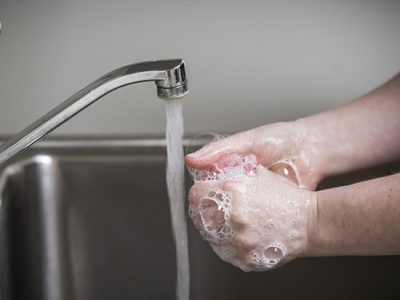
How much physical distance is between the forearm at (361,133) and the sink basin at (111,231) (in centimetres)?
5

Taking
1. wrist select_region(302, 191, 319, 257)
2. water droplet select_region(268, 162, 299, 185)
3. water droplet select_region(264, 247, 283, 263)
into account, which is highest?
water droplet select_region(268, 162, 299, 185)

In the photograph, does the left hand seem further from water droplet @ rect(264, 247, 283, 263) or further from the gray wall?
the gray wall

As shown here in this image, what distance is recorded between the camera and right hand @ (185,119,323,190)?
62 centimetres

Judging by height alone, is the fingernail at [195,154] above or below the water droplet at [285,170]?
above

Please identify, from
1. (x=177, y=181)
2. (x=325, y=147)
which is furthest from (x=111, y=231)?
(x=325, y=147)

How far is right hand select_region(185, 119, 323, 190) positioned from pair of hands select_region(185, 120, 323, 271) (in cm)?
2

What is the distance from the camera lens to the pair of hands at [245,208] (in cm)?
53

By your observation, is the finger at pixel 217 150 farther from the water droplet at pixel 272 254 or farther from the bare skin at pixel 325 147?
the water droplet at pixel 272 254

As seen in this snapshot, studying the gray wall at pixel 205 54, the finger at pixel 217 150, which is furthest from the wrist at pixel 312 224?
the gray wall at pixel 205 54

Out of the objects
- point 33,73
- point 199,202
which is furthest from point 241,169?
point 33,73

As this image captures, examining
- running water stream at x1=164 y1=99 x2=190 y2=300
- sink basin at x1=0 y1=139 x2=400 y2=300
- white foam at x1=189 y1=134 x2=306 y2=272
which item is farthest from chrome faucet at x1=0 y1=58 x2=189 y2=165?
sink basin at x1=0 y1=139 x2=400 y2=300

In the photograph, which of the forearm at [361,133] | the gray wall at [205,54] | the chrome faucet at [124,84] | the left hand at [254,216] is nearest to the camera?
the chrome faucet at [124,84]

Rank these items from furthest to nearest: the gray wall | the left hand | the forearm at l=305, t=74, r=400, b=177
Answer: the gray wall < the forearm at l=305, t=74, r=400, b=177 < the left hand

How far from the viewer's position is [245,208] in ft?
1.74
